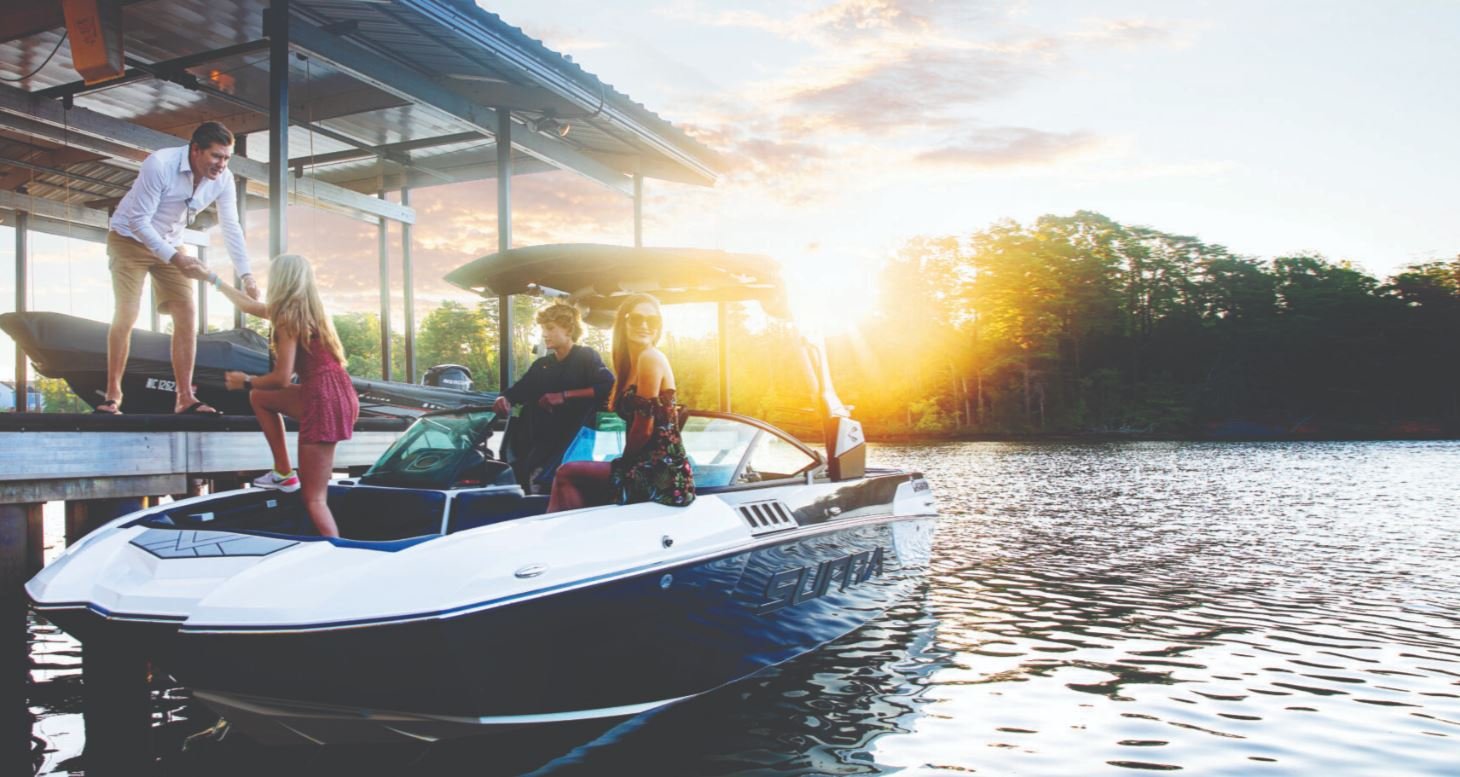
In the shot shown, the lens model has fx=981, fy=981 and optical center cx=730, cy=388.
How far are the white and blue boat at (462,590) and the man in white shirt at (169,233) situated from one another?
6.08 ft

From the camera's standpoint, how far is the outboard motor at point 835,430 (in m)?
5.39

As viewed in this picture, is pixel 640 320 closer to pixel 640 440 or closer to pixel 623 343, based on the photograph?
pixel 623 343

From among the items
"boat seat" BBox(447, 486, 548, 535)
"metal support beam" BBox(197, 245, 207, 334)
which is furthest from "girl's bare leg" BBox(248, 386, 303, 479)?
"metal support beam" BBox(197, 245, 207, 334)

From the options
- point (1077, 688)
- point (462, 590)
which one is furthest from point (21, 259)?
point (1077, 688)

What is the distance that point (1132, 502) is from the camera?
15.4 m

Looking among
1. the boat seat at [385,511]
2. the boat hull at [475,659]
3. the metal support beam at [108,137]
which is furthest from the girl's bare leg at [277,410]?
the metal support beam at [108,137]

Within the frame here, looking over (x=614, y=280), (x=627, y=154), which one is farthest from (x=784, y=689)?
(x=627, y=154)

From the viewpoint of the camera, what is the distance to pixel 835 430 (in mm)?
5398

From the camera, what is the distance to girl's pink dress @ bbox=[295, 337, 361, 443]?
13.2 ft

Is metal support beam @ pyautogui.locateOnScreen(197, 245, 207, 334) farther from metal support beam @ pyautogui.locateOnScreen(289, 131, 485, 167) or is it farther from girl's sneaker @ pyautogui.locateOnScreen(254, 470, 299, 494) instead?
girl's sneaker @ pyautogui.locateOnScreen(254, 470, 299, 494)

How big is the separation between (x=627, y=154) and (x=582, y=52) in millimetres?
2519

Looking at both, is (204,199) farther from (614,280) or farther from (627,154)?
(627,154)

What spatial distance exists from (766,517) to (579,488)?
2.86 feet

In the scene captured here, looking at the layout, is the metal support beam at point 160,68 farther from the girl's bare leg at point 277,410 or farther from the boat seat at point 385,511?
the boat seat at point 385,511
